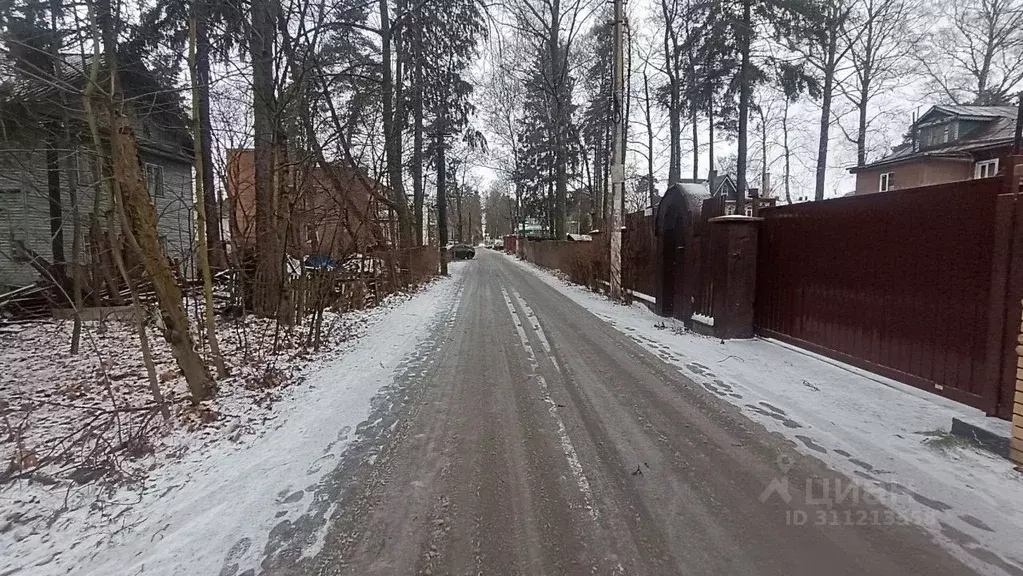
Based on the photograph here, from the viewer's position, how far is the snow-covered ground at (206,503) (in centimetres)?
261

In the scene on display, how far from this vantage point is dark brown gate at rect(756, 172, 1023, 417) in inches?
160

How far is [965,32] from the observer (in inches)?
1004

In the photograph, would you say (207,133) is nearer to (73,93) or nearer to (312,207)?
(312,207)

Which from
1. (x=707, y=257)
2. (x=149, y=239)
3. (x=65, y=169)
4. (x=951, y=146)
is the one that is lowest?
(x=707, y=257)

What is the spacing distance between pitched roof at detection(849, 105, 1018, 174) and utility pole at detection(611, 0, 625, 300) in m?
19.3

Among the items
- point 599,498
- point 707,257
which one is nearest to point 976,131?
point 707,257

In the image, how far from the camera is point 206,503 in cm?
314

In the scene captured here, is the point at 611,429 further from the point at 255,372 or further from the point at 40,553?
the point at 255,372

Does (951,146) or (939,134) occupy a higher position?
(939,134)

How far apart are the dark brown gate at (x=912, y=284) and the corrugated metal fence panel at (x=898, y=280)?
0.04 ft

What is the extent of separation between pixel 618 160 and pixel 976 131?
23.2 metres

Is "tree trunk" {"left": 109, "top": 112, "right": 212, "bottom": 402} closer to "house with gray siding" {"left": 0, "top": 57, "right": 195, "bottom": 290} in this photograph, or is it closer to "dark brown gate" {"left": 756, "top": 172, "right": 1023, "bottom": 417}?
"house with gray siding" {"left": 0, "top": 57, "right": 195, "bottom": 290}

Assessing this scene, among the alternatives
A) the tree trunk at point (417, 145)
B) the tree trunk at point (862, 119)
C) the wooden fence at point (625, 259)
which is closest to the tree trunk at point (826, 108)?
the tree trunk at point (862, 119)

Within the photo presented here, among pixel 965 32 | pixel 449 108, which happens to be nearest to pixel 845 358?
pixel 449 108
